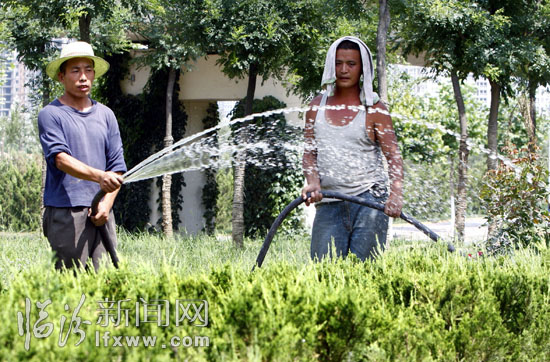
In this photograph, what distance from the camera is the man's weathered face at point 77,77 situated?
314 cm

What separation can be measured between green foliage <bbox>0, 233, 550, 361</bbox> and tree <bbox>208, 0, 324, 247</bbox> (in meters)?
5.28

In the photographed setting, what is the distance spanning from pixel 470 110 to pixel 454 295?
76.7ft

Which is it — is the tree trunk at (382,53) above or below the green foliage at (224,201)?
above

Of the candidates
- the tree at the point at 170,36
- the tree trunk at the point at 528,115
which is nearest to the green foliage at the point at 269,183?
the tree at the point at 170,36

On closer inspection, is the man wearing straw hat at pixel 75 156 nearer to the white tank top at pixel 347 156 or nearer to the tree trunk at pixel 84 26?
the white tank top at pixel 347 156

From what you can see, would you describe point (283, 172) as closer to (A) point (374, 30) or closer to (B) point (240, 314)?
(A) point (374, 30)

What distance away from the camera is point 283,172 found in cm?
1107

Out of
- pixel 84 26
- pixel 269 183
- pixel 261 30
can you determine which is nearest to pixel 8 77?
pixel 269 183

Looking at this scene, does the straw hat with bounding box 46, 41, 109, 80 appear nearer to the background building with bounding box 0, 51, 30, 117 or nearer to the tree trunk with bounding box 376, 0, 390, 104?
the tree trunk with bounding box 376, 0, 390, 104

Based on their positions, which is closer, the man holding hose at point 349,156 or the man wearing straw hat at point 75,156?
the man wearing straw hat at point 75,156

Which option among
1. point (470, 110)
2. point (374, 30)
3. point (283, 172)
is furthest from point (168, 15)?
point (470, 110)

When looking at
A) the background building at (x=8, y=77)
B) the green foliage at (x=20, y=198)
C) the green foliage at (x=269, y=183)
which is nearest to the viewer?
the background building at (x=8, y=77)

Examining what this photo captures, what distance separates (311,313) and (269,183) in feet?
30.2

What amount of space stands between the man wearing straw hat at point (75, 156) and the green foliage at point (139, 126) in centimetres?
847
